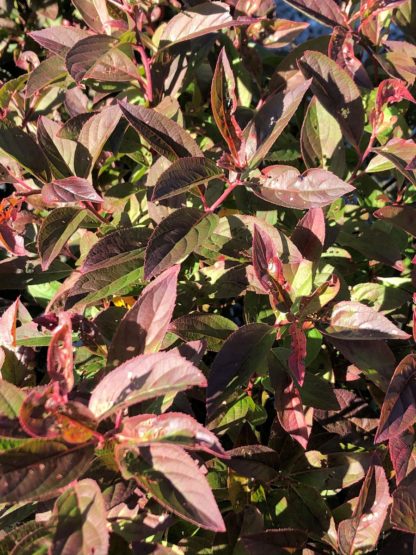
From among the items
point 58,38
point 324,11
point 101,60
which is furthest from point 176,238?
point 324,11

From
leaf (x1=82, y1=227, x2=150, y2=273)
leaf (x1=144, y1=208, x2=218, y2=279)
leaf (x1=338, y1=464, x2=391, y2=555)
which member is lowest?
leaf (x1=338, y1=464, x2=391, y2=555)

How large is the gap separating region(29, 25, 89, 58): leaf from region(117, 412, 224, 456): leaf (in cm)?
84

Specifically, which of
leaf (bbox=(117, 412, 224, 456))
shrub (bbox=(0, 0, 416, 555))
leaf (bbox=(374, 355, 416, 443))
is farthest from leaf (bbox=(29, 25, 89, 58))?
leaf (bbox=(374, 355, 416, 443))

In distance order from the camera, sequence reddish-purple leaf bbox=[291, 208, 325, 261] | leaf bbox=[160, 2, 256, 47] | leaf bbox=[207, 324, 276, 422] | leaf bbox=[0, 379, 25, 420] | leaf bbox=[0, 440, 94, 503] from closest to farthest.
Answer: leaf bbox=[0, 440, 94, 503], leaf bbox=[0, 379, 25, 420], leaf bbox=[207, 324, 276, 422], reddish-purple leaf bbox=[291, 208, 325, 261], leaf bbox=[160, 2, 256, 47]

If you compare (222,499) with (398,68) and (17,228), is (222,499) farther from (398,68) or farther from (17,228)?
(398,68)

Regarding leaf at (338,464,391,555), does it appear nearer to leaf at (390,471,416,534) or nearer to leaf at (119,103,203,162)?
leaf at (390,471,416,534)

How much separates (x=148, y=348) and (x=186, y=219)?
25 cm

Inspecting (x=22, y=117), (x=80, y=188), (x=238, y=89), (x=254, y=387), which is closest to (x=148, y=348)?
(x=80, y=188)

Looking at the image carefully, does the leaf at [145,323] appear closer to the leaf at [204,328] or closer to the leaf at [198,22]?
the leaf at [204,328]

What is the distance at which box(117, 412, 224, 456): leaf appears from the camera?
0.75m

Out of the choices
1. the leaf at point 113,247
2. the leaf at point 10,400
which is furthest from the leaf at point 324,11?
the leaf at point 10,400

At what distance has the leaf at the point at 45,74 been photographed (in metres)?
1.25

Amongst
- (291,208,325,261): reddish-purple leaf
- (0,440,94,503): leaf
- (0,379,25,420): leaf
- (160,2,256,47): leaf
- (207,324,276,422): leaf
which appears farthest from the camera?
(160,2,256,47): leaf

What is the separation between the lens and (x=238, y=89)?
1612mm
